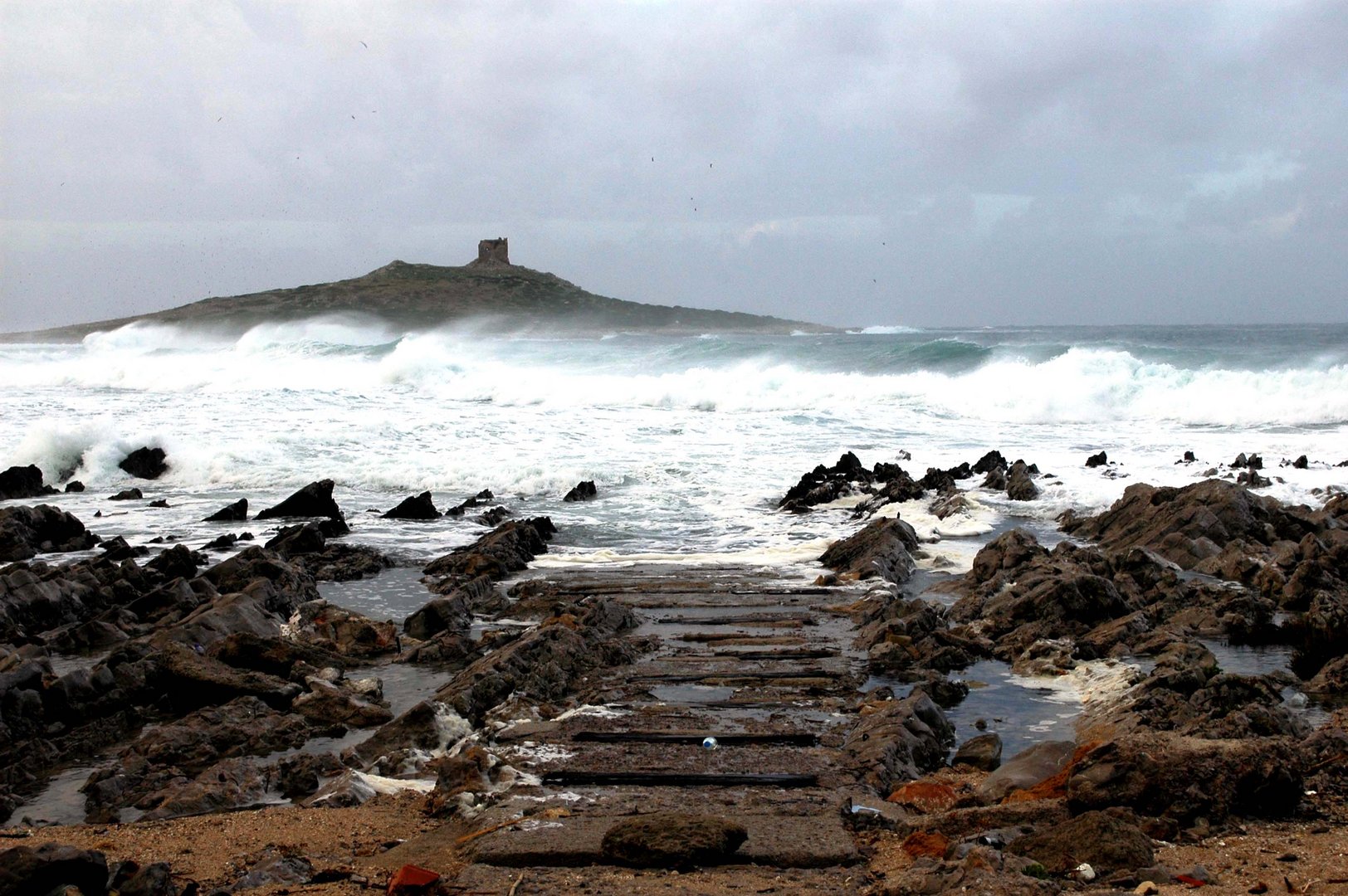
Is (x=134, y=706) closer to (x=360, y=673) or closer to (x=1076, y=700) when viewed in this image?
(x=360, y=673)

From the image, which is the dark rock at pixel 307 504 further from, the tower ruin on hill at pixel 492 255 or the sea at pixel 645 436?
the tower ruin on hill at pixel 492 255

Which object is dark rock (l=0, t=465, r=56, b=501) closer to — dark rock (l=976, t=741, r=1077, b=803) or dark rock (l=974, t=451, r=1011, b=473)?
dark rock (l=974, t=451, r=1011, b=473)

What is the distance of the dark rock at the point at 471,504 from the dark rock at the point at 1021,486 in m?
8.32

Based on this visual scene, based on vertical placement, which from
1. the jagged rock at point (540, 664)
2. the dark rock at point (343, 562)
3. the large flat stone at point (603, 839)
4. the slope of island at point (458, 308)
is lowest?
the dark rock at point (343, 562)

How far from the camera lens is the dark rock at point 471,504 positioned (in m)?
17.5

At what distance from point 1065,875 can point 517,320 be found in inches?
3544

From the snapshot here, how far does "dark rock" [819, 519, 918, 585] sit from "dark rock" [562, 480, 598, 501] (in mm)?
6350

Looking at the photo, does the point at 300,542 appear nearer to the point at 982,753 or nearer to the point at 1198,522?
the point at 982,753

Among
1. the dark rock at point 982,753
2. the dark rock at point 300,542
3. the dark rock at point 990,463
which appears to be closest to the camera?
the dark rock at point 982,753

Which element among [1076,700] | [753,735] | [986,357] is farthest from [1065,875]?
[986,357]

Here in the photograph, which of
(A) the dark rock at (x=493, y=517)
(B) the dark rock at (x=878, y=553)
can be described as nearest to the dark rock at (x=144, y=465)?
(A) the dark rock at (x=493, y=517)

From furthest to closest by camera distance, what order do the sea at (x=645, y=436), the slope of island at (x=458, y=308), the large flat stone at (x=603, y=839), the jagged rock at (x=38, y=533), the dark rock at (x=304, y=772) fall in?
the slope of island at (x=458, y=308), the sea at (x=645, y=436), the jagged rock at (x=38, y=533), the dark rock at (x=304, y=772), the large flat stone at (x=603, y=839)

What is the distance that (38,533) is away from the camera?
14.3 metres

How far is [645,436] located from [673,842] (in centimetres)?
2188
